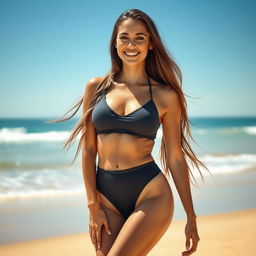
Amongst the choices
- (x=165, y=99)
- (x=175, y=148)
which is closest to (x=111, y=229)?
(x=175, y=148)

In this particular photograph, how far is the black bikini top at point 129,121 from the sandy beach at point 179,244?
276 cm

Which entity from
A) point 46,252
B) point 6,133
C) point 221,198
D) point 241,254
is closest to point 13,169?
point 221,198

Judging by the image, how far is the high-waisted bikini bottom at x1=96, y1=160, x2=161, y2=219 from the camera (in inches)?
122

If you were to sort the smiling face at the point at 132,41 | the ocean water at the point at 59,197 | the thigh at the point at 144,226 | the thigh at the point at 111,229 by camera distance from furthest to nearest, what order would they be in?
the ocean water at the point at 59,197 < the smiling face at the point at 132,41 < the thigh at the point at 111,229 < the thigh at the point at 144,226

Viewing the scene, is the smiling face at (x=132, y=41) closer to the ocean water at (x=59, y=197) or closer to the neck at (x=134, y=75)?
the neck at (x=134, y=75)

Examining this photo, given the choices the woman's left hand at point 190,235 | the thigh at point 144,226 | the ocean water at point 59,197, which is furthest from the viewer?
the ocean water at point 59,197

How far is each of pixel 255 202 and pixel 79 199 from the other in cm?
327

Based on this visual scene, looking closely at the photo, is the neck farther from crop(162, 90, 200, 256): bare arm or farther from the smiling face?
crop(162, 90, 200, 256): bare arm

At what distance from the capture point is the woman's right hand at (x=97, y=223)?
3024 millimetres

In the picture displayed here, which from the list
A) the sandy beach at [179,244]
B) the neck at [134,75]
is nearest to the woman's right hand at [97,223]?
the neck at [134,75]

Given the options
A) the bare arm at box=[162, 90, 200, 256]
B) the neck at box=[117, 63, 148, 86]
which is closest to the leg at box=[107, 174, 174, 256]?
the bare arm at box=[162, 90, 200, 256]

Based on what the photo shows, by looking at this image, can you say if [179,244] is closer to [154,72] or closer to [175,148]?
[175,148]

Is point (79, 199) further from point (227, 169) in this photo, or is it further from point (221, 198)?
point (227, 169)

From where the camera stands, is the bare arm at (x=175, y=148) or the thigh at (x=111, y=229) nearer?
the thigh at (x=111, y=229)
